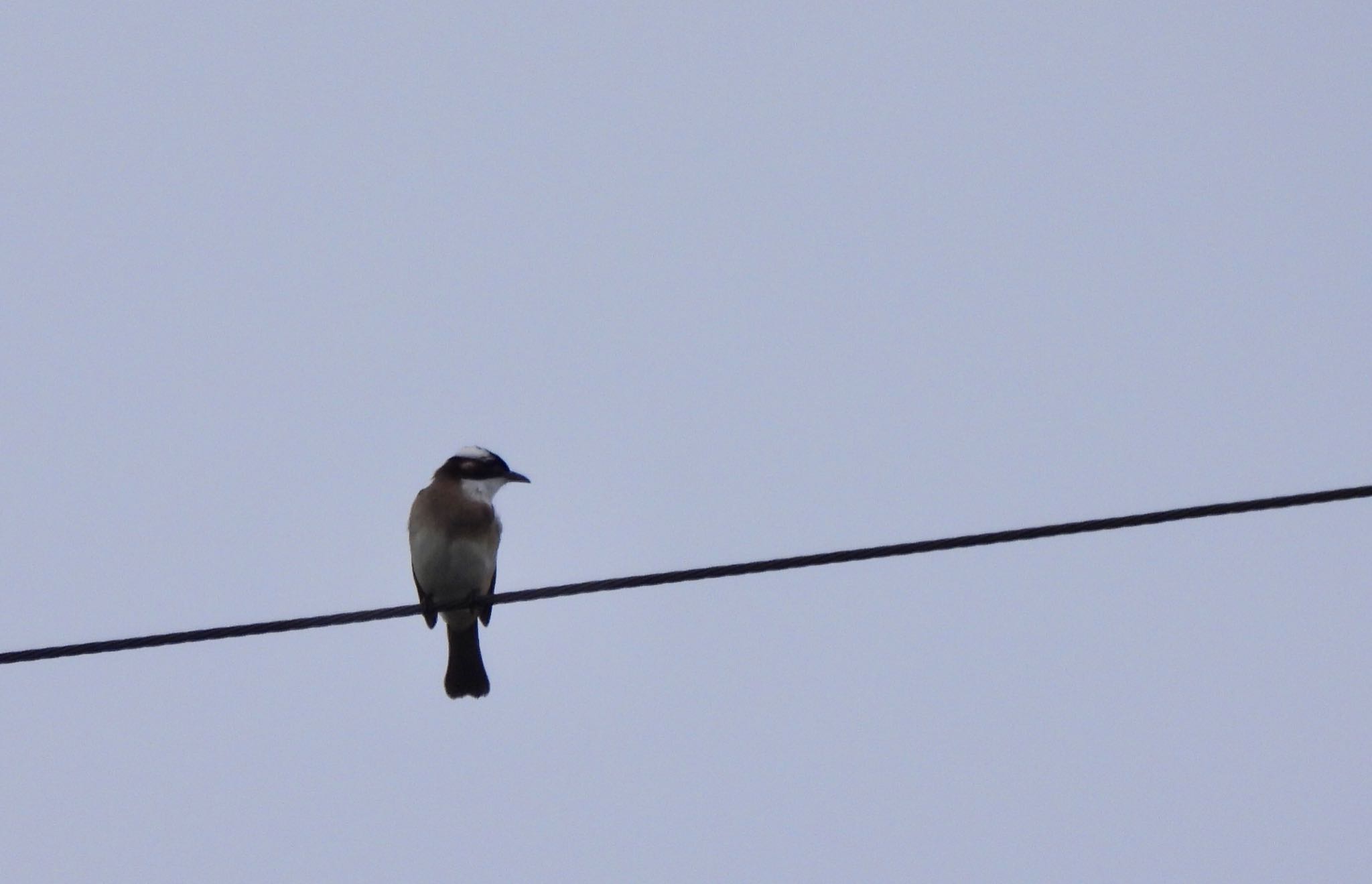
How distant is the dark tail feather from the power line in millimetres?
3535

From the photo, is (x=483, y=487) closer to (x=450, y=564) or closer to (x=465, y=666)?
(x=450, y=564)

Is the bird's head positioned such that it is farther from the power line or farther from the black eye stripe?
the power line

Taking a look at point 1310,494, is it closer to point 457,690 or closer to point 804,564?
point 804,564

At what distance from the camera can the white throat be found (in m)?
Result: 8.24

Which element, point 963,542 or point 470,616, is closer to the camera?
point 963,542

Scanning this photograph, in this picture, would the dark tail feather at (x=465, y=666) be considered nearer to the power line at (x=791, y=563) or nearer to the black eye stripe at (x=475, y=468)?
the black eye stripe at (x=475, y=468)

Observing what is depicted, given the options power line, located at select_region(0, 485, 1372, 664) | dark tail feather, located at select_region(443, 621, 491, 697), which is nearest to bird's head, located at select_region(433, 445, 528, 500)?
dark tail feather, located at select_region(443, 621, 491, 697)

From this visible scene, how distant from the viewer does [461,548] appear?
25.9 ft

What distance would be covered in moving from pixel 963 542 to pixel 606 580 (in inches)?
39.9

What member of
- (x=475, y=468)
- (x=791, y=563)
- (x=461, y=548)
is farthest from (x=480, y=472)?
(x=791, y=563)

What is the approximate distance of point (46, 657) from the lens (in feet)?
15.8

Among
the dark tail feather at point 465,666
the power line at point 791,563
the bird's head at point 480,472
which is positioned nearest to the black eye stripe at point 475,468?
the bird's head at point 480,472

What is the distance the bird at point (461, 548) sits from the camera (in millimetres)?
7930

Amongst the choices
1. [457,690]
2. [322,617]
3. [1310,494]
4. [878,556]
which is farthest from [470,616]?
[1310,494]
